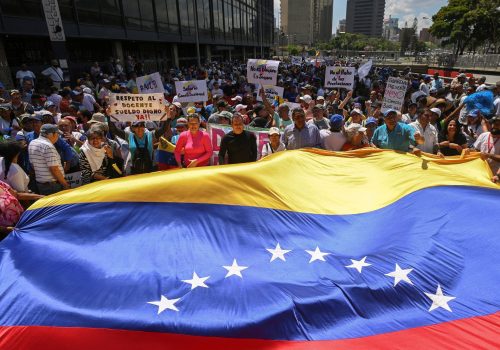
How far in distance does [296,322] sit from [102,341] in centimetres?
135

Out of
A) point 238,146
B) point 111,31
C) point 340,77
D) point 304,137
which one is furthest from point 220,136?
point 111,31

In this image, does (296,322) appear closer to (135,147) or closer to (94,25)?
(135,147)

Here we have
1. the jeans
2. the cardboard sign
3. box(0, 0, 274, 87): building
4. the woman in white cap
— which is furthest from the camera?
box(0, 0, 274, 87): building

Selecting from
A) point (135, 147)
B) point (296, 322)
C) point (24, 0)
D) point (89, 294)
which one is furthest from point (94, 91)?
point (296, 322)

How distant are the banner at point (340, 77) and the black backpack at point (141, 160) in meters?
7.08

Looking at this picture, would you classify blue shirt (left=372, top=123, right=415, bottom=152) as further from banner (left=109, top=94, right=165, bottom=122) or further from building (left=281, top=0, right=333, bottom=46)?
building (left=281, top=0, right=333, bottom=46)

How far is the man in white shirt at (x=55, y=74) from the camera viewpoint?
42.8 feet

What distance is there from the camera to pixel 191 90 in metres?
9.79

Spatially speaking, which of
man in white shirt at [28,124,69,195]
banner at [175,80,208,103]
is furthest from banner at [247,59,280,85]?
man in white shirt at [28,124,69,195]

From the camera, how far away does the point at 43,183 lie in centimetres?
454

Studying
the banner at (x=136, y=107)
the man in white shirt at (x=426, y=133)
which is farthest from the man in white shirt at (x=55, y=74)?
the man in white shirt at (x=426, y=133)

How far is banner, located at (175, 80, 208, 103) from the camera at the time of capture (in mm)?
9680

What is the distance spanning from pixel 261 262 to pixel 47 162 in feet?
10.5

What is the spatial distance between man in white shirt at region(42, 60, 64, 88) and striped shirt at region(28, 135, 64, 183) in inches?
400
